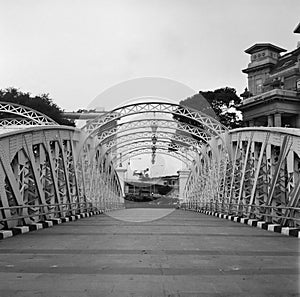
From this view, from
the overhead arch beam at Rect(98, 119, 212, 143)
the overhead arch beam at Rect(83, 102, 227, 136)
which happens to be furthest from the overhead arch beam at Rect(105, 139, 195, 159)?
→ the overhead arch beam at Rect(83, 102, 227, 136)

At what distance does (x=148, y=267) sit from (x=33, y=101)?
34.9 m

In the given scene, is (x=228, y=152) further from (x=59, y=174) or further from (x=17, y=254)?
(x=17, y=254)

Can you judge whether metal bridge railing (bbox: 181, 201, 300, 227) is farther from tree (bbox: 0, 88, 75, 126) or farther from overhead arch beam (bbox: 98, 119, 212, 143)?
tree (bbox: 0, 88, 75, 126)

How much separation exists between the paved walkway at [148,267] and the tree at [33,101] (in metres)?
29.8

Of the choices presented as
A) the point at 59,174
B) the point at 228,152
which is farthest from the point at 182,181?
the point at 59,174

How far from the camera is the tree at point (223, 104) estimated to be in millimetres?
42906

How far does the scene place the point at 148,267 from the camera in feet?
22.7

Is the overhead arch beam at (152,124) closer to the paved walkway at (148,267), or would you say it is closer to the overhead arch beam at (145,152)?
the overhead arch beam at (145,152)

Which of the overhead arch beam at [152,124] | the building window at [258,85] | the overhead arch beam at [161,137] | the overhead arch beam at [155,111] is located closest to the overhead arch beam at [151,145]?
the overhead arch beam at [161,137]

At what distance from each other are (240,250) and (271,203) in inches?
252

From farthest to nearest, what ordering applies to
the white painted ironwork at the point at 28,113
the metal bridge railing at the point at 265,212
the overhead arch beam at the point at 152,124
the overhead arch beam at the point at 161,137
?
the overhead arch beam at the point at 161,137 → the overhead arch beam at the point at 152,124 → the white painted ironwork at the point at 28,113 → the metal bridge railing at the point at 265,212

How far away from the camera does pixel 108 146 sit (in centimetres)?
3522

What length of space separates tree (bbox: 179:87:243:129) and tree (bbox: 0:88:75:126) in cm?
1325

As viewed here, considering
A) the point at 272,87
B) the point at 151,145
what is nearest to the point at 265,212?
the point at 151,145
